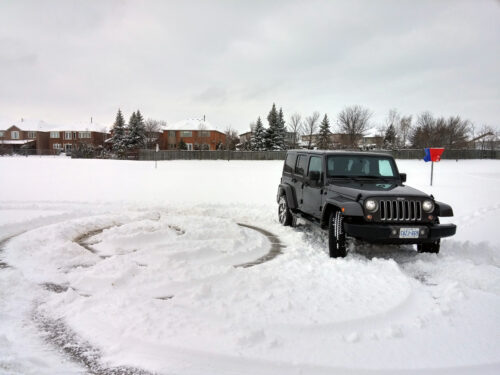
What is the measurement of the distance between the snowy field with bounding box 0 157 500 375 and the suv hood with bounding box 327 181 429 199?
110 cm

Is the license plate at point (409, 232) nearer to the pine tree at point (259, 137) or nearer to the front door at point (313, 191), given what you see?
the front door at point (313, 191)

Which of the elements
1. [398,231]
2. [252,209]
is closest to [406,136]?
[252,209]

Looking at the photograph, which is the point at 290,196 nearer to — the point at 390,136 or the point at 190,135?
the point at 190,135

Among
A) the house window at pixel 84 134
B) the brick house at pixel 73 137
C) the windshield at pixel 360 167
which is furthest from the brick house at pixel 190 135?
the windshield at pixel 360 167

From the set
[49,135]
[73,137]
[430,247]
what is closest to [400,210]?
[430,247]

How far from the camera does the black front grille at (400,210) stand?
5750mm

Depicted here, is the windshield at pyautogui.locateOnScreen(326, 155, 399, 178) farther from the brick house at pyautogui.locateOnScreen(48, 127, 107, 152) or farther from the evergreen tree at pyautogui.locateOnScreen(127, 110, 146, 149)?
the brick house at pyautogui.locateOnScreen(48, 127, 107, 152)

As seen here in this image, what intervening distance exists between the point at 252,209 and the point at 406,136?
67.3 metres

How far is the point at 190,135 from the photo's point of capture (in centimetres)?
7100

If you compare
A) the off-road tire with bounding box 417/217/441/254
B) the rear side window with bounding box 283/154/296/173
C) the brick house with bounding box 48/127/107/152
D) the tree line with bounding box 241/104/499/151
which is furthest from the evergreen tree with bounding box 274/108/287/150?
the off-road tire with bounding box 417/217/441/254

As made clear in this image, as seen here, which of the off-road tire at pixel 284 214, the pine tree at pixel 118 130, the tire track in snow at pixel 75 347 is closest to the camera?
the tire track in snow at pixel 75 347

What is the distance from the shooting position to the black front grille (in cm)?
575

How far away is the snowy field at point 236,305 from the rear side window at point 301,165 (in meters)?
1.62

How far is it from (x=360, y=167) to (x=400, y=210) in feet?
5.66
